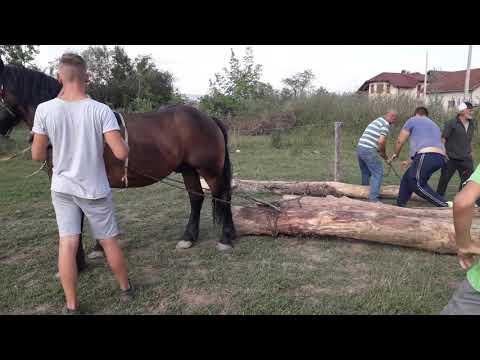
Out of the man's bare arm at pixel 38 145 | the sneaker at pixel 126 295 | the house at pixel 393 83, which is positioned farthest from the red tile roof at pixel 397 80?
the man's bare arm at pixel 38 145

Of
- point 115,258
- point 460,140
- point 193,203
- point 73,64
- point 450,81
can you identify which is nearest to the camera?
point 73,64

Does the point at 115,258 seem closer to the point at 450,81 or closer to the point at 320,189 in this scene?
the point at 320,189

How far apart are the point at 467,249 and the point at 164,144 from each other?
2.82 metres

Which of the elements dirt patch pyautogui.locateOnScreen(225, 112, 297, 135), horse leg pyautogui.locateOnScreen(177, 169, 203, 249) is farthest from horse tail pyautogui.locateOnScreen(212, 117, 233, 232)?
dirt patch pyautogui.locateOnScreen(225, 112, 297, 135)

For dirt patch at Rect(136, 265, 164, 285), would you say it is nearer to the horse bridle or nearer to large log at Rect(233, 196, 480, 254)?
large log at Rect(233, 196, 480, 254)

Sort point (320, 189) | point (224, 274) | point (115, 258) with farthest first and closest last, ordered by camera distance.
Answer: point (320, 189) → point (224, 274) → point (115, 258)

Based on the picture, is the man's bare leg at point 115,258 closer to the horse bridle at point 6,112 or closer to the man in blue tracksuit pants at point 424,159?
the horse bridle at point 6,112

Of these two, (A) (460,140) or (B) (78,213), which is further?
(A) (460,140)

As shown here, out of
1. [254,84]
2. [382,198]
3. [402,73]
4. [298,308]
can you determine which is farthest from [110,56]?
[402,73]

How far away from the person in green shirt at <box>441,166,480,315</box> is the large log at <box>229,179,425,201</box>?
439 centimetres

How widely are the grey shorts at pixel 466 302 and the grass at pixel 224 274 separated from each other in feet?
3.37

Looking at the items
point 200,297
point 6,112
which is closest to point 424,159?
point 200,297

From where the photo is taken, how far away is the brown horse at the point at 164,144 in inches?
127

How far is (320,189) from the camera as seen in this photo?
6195 mm
